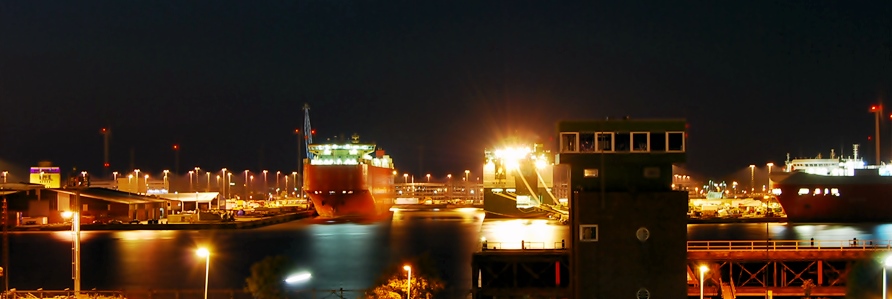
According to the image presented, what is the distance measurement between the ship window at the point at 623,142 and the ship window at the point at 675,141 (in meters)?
0.60

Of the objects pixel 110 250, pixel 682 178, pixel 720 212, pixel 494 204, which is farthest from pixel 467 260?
pixel 682 178

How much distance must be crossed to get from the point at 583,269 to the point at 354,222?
44.0m

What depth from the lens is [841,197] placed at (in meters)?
45.8

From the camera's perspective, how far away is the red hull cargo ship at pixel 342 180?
55156 mm

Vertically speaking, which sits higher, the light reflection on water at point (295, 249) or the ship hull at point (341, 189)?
the ship hull at point (341, 189)

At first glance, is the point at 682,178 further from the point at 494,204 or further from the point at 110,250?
the point at 110,250

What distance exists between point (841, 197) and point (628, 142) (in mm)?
37054

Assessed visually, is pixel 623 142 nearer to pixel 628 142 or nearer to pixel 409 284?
pixel 628 142

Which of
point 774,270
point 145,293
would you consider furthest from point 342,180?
point 774,270

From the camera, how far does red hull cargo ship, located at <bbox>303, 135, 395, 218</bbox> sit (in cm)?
5516

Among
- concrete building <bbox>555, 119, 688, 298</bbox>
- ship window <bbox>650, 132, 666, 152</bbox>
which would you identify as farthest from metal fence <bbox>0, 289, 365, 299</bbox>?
ship window <bbox>650, 132, 666, 152</bbox>

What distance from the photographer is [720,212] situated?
62.4m

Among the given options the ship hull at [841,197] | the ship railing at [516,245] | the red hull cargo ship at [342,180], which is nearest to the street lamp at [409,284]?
the ship railing at [516,245]

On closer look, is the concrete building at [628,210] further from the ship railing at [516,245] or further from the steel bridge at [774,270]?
the steel bridge at [774,270]
